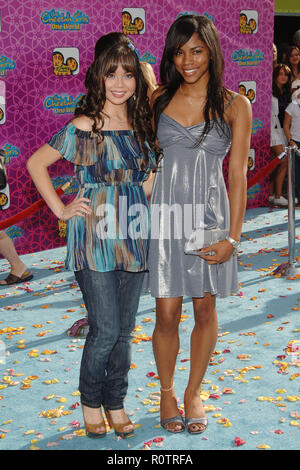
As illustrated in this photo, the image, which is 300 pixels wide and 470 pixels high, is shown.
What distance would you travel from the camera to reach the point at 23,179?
21.0 feet

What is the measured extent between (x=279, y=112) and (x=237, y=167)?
6.12 metres

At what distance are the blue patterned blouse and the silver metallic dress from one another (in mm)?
115

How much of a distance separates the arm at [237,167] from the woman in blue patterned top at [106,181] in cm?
33

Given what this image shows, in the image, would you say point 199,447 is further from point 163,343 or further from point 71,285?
point 71,285

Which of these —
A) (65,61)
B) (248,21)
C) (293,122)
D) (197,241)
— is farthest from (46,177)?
(248,21)

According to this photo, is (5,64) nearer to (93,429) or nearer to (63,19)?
(63,19)

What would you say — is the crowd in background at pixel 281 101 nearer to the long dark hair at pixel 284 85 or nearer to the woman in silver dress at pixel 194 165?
the long dark hair at pixel 284 85

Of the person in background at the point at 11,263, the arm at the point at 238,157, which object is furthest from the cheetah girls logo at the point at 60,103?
the arm at the point at 238,157

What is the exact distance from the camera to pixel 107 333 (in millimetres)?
2711

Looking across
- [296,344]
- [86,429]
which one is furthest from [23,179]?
[86,429]

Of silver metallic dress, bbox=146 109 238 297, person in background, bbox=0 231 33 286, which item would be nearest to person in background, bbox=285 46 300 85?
person in background, bbox=0 231 33 286

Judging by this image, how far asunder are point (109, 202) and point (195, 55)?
70 centimetres

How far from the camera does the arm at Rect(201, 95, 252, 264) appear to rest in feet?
9.03

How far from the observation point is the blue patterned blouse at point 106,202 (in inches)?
104
